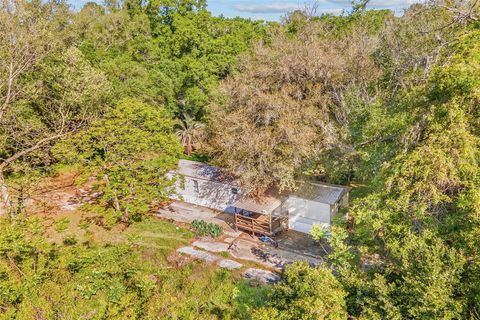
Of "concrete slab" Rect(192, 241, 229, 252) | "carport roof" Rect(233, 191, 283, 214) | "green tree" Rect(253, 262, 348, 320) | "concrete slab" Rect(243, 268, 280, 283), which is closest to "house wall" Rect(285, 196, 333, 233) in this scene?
"carport roof" Rect(233, 191, 283, 214)

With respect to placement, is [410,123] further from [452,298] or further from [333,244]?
[452,298]

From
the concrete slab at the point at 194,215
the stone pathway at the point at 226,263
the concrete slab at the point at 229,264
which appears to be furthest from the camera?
the concrete slab at the point at 194,215

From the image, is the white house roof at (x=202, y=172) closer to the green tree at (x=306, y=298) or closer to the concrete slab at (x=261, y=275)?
the concrete slab at (x=261, y=275)

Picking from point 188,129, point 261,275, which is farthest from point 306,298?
point 188,129

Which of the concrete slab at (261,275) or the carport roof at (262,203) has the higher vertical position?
the carport roof at (262,203)

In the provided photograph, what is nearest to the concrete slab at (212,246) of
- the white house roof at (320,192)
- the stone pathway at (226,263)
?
the stone pathway at (226,263)

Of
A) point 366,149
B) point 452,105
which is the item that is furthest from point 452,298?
point 366,149

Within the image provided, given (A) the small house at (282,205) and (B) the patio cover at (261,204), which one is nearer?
(B) the patio cover at (261,204)
